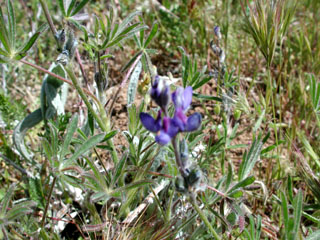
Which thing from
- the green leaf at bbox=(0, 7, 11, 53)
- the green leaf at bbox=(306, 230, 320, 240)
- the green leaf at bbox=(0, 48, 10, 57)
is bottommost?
the green leaf at bbox=(306, 230, 320, 240)

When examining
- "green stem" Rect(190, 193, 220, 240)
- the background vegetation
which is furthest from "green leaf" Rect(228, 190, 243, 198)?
"green stem" Rect(190, 193, 220, 240)

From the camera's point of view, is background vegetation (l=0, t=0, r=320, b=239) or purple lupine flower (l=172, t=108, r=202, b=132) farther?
background vegetation (l=0, t=0, r=320, b=239)

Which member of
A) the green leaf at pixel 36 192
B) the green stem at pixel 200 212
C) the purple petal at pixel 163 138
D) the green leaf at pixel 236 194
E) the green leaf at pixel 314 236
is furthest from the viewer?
the green leaf at pixel 36 192

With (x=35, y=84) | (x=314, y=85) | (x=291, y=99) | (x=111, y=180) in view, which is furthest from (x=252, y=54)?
(x=111, y=180)

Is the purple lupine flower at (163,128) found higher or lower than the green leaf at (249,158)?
higher

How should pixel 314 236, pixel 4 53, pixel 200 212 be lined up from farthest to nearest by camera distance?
pixel 4 53 < pixel 314 236 < pixel 200 212

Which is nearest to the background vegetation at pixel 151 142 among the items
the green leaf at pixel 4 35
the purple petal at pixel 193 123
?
the green leaf at pixel 4 35

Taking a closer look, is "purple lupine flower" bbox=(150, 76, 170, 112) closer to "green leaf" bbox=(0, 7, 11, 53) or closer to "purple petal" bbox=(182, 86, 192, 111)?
"purple petal" bbox=(182, 86, 192, 111)

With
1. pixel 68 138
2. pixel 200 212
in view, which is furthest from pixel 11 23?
pixel 200 212

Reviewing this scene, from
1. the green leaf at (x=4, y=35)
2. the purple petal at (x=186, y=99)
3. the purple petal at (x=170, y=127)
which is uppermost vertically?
the green leaf at (x=4, y=35)

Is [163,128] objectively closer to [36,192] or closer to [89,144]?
[89,144]

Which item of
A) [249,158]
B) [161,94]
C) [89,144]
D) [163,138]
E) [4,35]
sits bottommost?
[249,158]

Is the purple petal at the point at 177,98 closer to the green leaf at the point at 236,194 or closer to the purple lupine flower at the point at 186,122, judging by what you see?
the purple lupine flower at the point at 186,122
